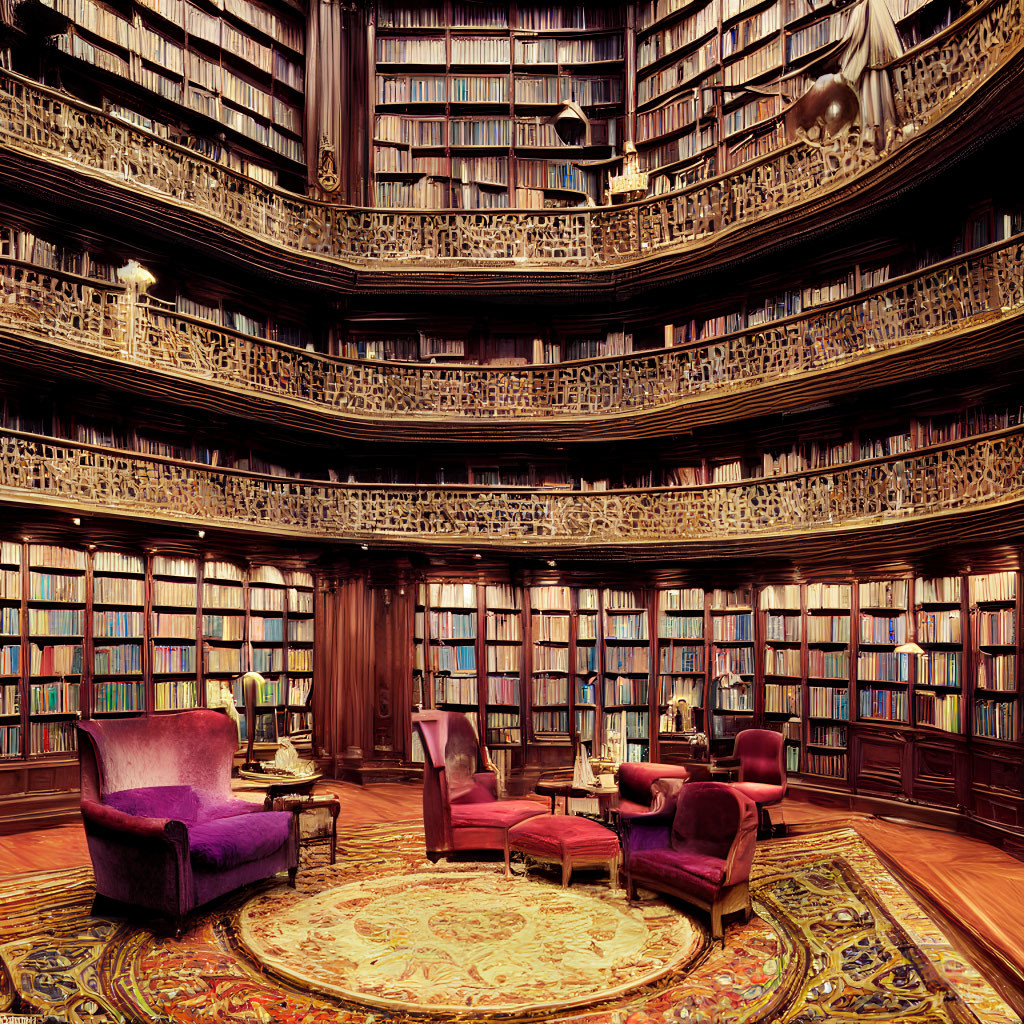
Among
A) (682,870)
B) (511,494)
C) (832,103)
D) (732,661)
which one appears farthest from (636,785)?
(832,103)

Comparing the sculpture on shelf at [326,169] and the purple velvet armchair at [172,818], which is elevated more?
the sculpture on shelf at [326,169]

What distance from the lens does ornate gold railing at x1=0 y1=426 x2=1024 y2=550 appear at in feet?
27.8

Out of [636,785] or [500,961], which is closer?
[500,961]

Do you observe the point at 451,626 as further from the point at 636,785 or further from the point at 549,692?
the point at 636,785

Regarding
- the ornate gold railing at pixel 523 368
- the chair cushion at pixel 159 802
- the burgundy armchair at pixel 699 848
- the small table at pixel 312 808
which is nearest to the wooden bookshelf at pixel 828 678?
the ornate gold railing at pixel 523 368

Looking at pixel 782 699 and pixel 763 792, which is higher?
pixel 782 699

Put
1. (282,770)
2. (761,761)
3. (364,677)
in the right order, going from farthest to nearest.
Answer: (364,677) < (761,761) < (282,770)

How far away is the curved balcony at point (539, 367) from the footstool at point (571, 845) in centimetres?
527

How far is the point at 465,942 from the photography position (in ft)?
16.6

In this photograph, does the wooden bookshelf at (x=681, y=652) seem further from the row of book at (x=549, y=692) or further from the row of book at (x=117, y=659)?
the row of book at (x=117, y=659)

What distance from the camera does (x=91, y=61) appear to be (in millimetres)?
10172

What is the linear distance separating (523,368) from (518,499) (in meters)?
1.72

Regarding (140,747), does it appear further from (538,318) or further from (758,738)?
(538,318)

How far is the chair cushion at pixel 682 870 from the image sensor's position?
5.24m
